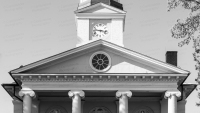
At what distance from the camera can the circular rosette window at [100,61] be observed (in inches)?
1366

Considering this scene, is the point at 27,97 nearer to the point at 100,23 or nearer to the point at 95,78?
the point at 95,78

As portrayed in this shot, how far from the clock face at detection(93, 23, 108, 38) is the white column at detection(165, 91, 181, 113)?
27.1 feet

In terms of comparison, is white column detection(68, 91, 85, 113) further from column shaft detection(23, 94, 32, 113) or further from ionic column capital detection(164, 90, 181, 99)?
ionic column capital detection(164, 90, 181, 99)

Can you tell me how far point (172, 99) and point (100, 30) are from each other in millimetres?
9110

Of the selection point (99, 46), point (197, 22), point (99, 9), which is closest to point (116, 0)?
point (99, 9)

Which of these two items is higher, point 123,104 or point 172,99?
point 172,99

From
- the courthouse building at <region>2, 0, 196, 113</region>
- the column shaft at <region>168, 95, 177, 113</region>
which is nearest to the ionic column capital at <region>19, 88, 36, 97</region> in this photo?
the courthouse building at <region>2, 0, 196, 113</region>

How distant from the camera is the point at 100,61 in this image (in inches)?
1372

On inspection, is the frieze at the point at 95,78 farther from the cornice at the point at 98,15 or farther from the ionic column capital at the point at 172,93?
the cornice at the point at 98,15

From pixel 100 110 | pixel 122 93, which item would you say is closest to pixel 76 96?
pixel 122 93

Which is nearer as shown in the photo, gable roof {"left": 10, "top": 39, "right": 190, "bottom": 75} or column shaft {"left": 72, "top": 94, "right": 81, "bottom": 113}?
column shaft {"left": 72, "top": 94, "right": 81, "bottom": 113}

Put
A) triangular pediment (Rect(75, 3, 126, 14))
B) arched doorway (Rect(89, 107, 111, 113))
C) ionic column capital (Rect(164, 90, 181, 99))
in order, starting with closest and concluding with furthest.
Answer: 1. ionic column capital (Rect(164, 90, 181, 99))
2. arched doorway (Rect(89, 107, 111, 113))
3. triangular pediment (Rect(75, 3, 126, 14))

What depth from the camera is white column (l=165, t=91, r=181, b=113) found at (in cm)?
3397

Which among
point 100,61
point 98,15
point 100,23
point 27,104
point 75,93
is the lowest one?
point 27,104
